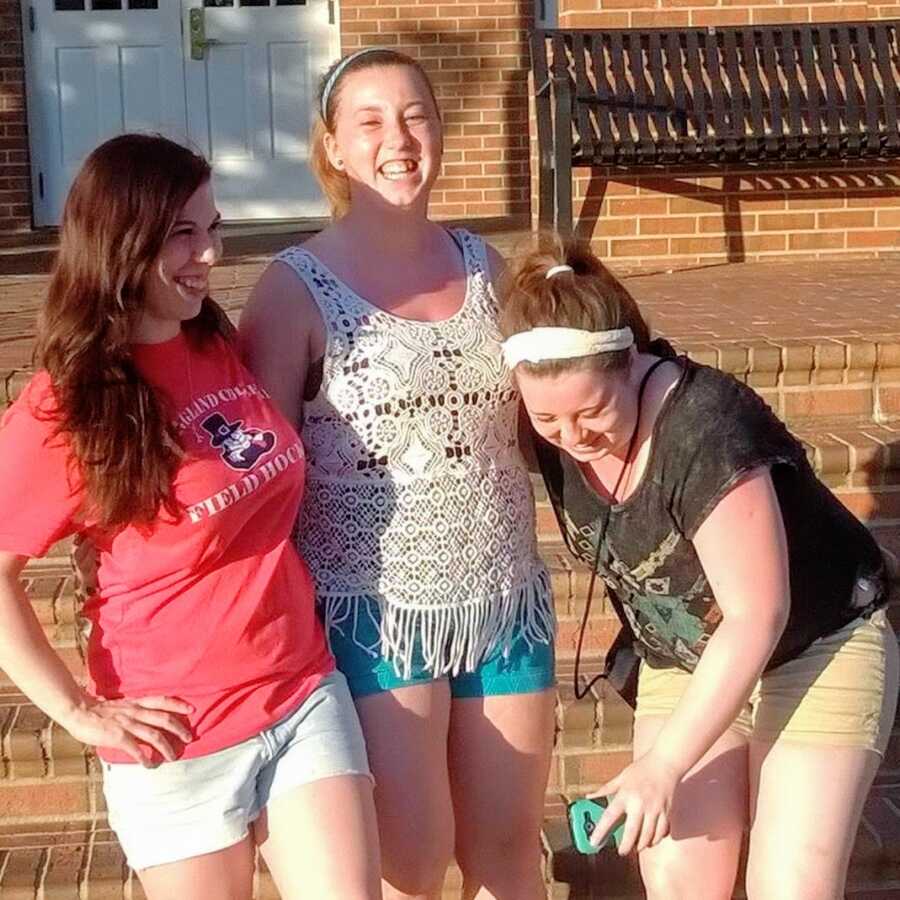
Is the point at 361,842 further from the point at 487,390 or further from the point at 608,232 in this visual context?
the point at 608,232

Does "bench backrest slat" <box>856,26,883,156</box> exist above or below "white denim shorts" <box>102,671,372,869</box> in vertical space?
above

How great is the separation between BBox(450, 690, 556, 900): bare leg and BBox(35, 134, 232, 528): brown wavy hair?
636 mm

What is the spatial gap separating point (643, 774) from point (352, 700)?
0.43 m

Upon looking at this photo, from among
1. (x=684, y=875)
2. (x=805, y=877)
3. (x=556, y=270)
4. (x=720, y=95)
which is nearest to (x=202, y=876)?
(x=684, y=875)

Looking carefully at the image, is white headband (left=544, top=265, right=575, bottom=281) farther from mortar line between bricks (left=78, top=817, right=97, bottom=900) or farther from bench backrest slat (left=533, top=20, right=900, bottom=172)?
bench backrest slat (left=533, top=20, right=900, bottom=172)

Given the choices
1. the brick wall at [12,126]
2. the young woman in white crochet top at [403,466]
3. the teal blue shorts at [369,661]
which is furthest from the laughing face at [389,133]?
the brick wall at [12,126]

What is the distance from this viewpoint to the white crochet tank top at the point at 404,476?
2293 mm

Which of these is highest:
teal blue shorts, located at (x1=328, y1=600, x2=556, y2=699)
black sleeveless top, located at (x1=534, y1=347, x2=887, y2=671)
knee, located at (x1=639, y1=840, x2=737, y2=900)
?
black sleeveless top, located at (x1=534, y1=347, x2=887, y2=671)

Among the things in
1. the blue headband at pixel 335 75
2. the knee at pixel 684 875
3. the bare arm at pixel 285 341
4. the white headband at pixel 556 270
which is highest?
the blue headband at pixel 335 75

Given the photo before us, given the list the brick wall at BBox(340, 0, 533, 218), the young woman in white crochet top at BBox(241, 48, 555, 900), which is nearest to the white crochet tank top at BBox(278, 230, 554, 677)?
the young woman in white crochet top at BBox(241, 48, 555, 900)

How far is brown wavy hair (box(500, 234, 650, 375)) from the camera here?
7.12 feet

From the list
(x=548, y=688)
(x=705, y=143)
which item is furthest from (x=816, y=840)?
(x=705, y=143)

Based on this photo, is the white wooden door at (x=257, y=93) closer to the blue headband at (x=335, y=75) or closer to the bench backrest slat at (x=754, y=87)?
the bench backrest slat at (x=754, y=87)

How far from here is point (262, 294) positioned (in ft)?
7.59
